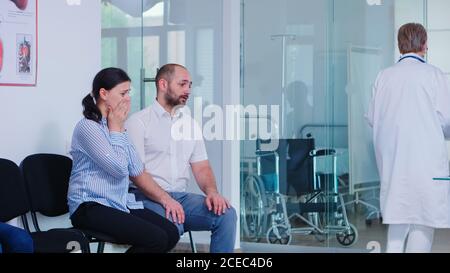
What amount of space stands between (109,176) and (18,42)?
30.6 inches

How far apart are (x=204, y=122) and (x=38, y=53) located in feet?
5.74

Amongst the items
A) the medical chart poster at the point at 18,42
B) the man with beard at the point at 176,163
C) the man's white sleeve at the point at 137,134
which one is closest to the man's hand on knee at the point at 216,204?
the man with beard at the point at 176,163

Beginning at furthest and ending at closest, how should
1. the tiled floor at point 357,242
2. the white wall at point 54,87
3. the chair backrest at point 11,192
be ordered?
the tiled floor at point 357,242, the white wall at point 54,87, the chair backrest at point 11,192

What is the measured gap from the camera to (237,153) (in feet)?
17.6

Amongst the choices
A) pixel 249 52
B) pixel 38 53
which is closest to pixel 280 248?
pixel 249 52

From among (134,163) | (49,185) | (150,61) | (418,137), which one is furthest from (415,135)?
(150,61)

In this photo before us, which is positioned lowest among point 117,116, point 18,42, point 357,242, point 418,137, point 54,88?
point 357,242

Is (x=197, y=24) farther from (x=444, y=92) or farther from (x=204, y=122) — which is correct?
(x=444, y=92)

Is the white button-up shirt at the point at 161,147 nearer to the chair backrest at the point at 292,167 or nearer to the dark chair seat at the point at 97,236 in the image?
the dark chair seat at the point at 97,236

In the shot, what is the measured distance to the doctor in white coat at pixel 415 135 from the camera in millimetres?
4023

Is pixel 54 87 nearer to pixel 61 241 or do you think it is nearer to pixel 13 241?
pixel 61 241

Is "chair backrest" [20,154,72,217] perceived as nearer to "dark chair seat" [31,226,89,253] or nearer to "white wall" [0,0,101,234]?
"white wall" [0,0,101,234]

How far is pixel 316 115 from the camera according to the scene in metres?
5.23

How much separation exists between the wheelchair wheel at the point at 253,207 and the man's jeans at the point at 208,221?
145cm
